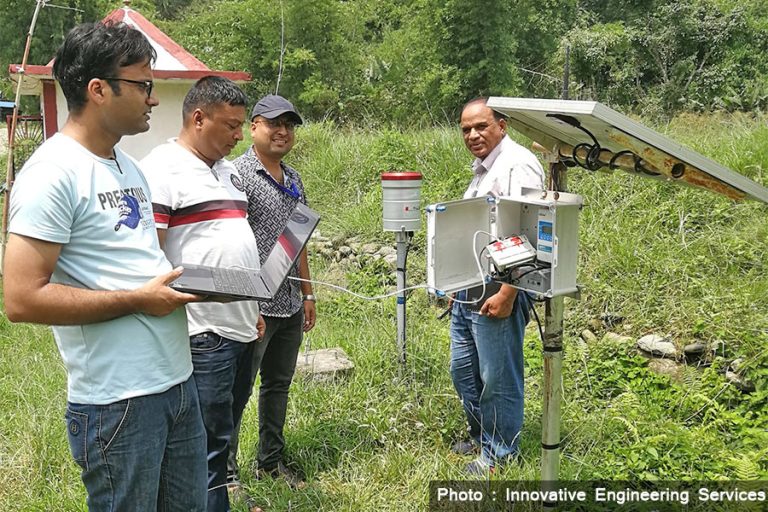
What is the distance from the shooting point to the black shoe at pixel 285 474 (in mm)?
3191

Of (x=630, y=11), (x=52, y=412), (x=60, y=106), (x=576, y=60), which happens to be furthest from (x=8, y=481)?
(x=630, y=11)

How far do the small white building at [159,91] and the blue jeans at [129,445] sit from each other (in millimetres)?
5933

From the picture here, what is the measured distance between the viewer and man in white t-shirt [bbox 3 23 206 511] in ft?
5.53

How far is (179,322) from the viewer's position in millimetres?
1996

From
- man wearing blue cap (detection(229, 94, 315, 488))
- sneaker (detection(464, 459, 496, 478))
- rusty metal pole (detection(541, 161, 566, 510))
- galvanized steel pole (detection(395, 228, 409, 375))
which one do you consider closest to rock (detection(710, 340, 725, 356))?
sneaker (detection(464, 459, 496, 478))

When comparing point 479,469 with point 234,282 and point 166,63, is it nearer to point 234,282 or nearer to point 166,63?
point 234,282

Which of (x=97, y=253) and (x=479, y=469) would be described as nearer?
(x=97, y=253)

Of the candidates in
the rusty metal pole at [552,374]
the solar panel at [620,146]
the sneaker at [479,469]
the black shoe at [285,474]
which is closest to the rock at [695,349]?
the sneaker at [479,469]

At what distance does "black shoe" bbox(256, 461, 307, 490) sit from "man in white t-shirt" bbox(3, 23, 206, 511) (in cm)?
136

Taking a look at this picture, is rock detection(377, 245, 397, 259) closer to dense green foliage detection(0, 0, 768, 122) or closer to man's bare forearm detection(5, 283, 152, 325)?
man's bare forearm detection(5, 283, 152, 325)

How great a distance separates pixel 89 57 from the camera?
1803 mm

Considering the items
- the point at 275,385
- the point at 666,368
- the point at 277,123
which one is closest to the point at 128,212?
the point at 277,123

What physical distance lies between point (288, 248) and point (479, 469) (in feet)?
4.86

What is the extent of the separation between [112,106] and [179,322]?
67 centimetres
